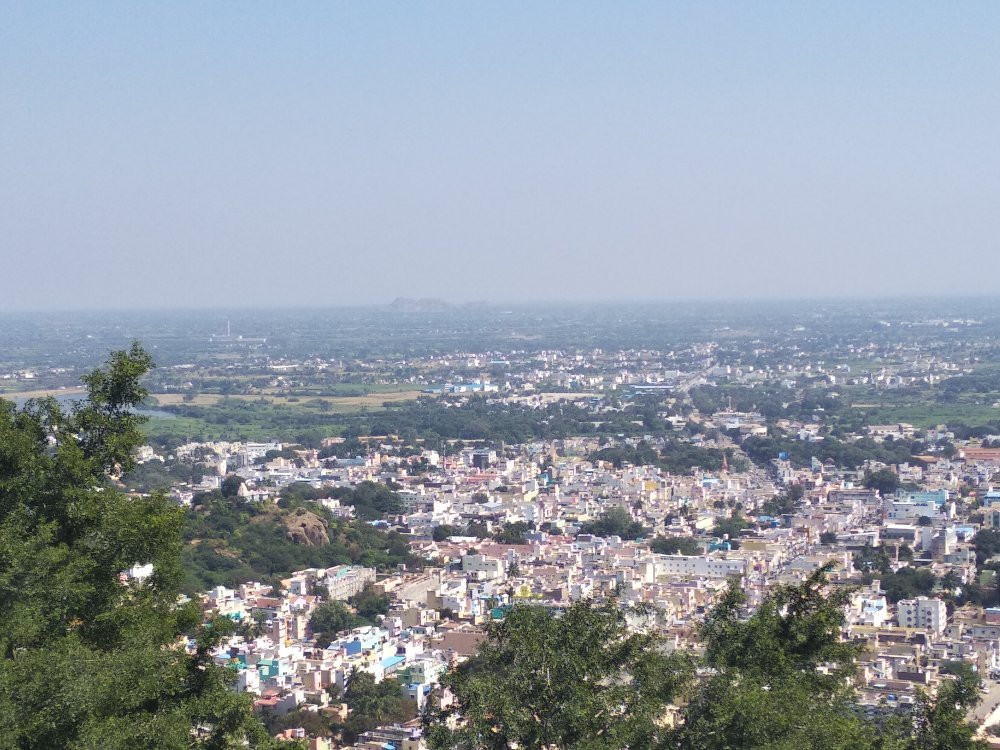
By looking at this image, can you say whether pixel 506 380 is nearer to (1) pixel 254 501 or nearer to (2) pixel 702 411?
(2) pixel 702 411

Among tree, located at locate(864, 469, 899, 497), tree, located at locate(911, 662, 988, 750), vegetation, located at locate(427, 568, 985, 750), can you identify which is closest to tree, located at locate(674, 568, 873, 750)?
vegetation, located at locate(427, 568, 985, 750)

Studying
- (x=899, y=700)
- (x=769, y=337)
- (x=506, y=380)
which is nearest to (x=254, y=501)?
(x=899, y=700)

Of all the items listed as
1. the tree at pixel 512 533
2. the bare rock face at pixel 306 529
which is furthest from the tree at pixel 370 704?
the tree at pixel 512 533

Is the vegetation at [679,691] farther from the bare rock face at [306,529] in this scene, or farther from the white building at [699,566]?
the bare rock face at [306,529]

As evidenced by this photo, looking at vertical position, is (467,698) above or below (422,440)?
above

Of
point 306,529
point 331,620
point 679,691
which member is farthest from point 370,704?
point 306,529

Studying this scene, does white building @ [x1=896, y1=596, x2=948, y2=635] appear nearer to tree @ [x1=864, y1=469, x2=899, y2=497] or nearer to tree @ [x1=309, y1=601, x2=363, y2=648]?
tree @ [x1=309, y1=601, x2=363, y2=648]
